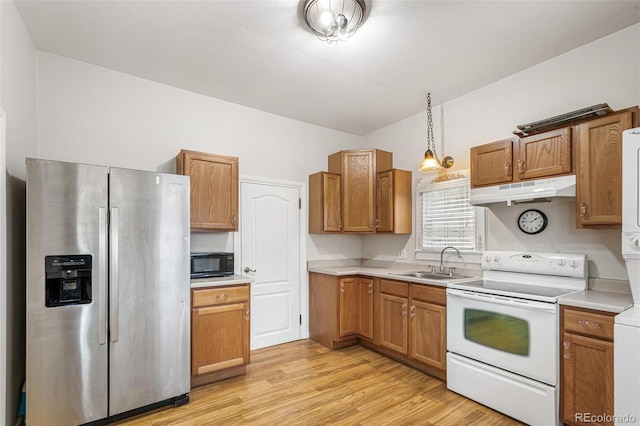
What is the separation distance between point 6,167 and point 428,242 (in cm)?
378

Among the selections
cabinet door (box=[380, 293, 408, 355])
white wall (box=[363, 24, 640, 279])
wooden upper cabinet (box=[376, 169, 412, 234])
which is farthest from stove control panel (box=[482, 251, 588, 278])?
wooden upper cabinet (box=[376, 169, 412, 234])

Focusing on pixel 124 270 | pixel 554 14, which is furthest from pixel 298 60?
pixel 124 270

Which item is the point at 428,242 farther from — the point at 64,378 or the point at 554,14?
the point at 64,378

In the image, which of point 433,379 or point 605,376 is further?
point 433,379

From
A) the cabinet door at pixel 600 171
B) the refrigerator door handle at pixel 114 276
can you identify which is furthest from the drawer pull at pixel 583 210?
Result: the refrigerator door handle at pixel 114 276

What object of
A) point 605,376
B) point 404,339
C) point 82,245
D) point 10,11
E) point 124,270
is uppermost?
point 10,11

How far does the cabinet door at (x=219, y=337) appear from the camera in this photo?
2.78 meters

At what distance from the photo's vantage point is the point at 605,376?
194 cm

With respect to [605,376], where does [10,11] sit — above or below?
above

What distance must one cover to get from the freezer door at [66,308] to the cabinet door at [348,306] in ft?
7.48

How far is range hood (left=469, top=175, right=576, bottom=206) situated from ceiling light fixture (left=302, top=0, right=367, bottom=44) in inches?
68.3

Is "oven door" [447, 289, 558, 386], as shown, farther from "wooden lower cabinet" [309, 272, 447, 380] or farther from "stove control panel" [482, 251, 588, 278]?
"stove control panel" [482, 251, 588, 278]

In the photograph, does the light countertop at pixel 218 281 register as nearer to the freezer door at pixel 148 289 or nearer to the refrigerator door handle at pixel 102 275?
the freezer door at pixel 148 289

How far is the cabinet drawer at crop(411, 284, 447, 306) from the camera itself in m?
2.90
